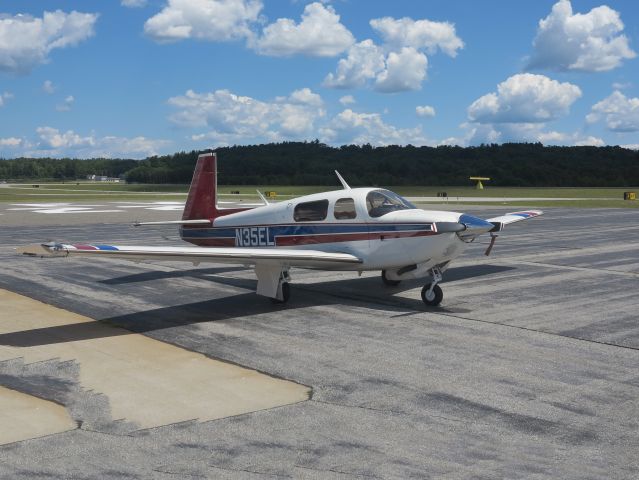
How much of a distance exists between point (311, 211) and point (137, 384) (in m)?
6.80

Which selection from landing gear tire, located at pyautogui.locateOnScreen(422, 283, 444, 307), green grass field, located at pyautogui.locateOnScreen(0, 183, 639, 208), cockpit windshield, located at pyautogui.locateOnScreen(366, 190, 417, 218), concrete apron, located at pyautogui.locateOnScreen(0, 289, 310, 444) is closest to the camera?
concrete apron, located at pyautogui.locateOnScreen(0, 289, 310, 444)

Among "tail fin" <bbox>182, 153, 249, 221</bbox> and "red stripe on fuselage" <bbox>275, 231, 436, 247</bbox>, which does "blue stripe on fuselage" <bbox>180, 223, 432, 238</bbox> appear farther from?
"tail fin" <bbox>182, 153, 249, 221</bbox>

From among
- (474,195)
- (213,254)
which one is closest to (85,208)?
(474,195)

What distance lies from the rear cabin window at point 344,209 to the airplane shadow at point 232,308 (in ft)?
5.75

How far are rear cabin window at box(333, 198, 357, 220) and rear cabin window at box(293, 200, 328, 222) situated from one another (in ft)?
0.87

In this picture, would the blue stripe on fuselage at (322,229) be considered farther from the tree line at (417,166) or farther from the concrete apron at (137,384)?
the tree line at (417,166)

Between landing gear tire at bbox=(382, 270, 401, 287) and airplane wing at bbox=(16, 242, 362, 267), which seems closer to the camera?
airplane wing at bbox=(16, 242, 362, 267)

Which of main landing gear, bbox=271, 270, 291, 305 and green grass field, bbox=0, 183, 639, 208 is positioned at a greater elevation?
green grass field, bbox=0, 183, 639, 208

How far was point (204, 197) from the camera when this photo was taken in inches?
673

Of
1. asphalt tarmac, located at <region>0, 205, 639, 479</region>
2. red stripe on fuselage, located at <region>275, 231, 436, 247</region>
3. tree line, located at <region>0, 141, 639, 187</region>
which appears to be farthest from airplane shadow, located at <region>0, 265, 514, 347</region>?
tree line, located at <region>0, 141, 639, 187</region>

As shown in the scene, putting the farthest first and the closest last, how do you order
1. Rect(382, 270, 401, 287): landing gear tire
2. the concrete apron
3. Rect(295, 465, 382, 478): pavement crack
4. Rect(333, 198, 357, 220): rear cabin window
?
Rect(382, 270, 401, 287): landing gear tire, Rect(333, 198, 357, 220): rear cabin window, the concrete apron, Rect(295, 465, 382, 478): pavement crack

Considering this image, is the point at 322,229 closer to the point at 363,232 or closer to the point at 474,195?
the point at 363,232

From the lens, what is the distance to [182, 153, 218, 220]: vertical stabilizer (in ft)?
55.9

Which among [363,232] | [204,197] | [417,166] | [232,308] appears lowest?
[232,308]
